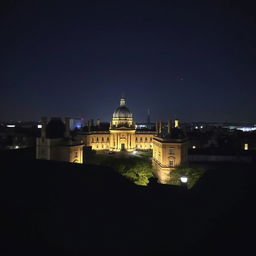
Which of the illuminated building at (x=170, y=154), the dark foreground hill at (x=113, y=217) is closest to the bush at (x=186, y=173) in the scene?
the illuminated building at (x=170, y=154)

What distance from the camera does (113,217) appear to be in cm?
1130

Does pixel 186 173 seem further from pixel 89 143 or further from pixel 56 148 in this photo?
pixel 89 143

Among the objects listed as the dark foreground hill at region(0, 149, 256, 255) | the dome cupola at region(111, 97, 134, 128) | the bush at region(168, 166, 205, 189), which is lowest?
the bush at region(168, 166, 205, 189)

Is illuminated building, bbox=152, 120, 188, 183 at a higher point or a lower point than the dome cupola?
lower

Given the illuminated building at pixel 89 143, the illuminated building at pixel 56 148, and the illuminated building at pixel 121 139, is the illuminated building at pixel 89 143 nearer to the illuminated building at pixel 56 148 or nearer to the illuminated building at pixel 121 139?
the illuminated building at pixel 56 148

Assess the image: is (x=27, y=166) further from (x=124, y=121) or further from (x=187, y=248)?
(x=124, y=121)

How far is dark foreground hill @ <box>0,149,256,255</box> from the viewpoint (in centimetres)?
905

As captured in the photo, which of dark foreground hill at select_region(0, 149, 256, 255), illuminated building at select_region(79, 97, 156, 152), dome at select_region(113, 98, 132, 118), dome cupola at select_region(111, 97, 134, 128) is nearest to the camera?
dark foreground hill at select_region(0, 149, 256, 255)

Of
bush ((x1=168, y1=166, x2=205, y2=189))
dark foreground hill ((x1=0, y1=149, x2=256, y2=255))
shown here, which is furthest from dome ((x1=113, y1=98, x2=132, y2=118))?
dark foreground hill ((x1=0, y1=149, x2=256, y2=255))

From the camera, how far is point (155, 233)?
1056cm

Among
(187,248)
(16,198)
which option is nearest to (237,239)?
(187,248)

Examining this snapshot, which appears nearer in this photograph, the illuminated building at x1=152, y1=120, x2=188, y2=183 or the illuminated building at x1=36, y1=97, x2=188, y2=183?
the illuminated building at x1=36, y1=97, x2=188, y2=183

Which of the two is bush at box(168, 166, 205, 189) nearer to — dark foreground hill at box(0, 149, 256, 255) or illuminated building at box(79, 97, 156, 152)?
dark foreground hill at box(0, 149, 256, 255)

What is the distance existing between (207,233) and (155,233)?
2232 millimetres
